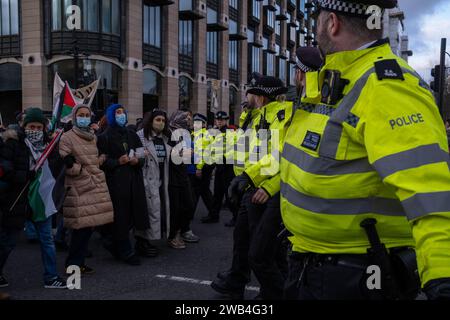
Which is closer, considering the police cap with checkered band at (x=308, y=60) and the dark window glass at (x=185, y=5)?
the police cap with checkered band at (x=308, y=60)

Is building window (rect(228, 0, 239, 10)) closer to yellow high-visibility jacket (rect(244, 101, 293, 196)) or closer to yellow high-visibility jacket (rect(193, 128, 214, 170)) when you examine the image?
yellow high-visibility jacket (rect(193, 128, 214, 170))

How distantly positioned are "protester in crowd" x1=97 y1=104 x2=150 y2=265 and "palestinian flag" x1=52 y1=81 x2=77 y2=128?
1.88 ft

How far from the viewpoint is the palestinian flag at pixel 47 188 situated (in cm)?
473

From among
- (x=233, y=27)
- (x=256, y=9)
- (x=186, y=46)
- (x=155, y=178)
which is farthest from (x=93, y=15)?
(x=256, y=9)

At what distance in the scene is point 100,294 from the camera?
462cm

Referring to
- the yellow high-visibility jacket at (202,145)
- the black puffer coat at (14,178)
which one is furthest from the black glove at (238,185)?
the yellow high-visibility jacket at (202,145)

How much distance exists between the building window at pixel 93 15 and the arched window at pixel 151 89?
3024 millimetres

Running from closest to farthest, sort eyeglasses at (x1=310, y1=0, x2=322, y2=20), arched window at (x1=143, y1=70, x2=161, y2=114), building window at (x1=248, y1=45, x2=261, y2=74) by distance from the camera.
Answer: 1. eyeglasses at (x1=310, y1=0, x2=322, y2=20)
2. arched window at (x1=143, y1=70, x2=161, y2=114)
3. building window at (x1=248, y1=45, x2=261, y2=74)

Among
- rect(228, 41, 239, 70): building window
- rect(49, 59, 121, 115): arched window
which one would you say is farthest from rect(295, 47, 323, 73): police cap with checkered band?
rect(228, 41, 239, 70): building window

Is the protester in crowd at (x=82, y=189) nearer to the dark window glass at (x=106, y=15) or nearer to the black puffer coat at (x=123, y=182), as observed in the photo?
the black puffer coat at (x=123, y=182)

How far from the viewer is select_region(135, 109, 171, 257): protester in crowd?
6.12 metres

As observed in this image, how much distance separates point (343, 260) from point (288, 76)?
52.8 m
